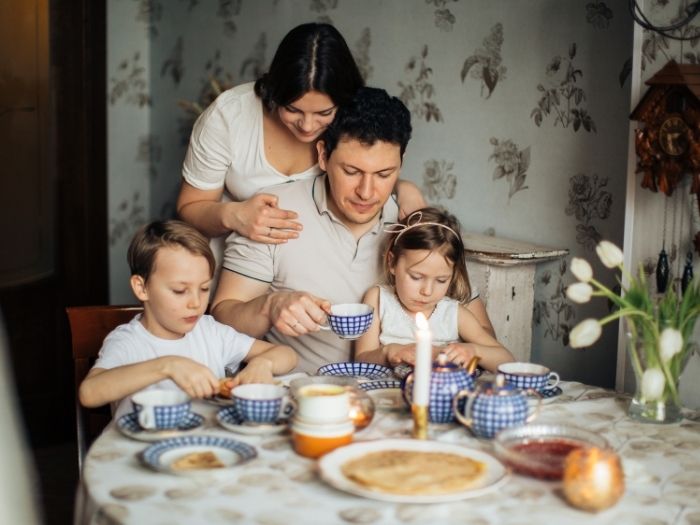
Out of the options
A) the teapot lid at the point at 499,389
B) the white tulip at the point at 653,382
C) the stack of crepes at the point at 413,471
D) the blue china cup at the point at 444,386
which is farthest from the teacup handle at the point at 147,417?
the white tulip at the point at 653,382

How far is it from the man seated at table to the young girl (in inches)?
4.3

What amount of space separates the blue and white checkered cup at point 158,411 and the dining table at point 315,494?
0.04m

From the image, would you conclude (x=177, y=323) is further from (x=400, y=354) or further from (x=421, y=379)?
(x=421, y=379)

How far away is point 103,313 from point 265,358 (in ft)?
1.64

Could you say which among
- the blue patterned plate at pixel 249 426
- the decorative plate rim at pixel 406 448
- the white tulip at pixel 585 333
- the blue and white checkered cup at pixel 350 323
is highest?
the white tulip at pixel 585 333

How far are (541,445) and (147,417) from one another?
0.67 meters

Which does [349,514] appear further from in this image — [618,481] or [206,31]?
[206,31]

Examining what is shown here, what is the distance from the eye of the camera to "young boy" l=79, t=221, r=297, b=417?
6.72 feet

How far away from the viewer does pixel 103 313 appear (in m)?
2.34

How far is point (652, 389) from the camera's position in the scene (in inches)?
70.9

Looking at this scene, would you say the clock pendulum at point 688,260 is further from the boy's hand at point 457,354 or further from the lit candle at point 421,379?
the lit candle at point 421,379

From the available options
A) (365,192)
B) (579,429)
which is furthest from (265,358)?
(579,429)

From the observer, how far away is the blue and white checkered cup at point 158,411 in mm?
1645

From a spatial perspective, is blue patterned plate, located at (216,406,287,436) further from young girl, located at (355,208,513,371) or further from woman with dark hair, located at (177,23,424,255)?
woman with dark hair, located at (177,23,424,255)
